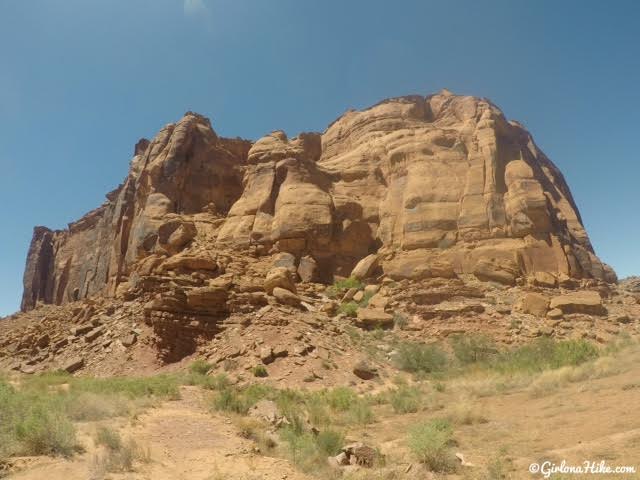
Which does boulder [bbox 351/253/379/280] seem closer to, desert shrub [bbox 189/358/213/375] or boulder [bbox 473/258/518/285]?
boulder [bbox 473/258/518/285]

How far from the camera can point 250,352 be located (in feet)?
60.5

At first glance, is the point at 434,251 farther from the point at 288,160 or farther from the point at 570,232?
the point at 288,160

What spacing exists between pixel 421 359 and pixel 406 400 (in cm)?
609

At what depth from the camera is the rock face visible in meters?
26.0

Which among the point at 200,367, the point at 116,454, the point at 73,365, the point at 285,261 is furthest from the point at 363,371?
the point at 73,365

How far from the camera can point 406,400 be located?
43.1 ft

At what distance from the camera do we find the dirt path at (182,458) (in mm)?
6773

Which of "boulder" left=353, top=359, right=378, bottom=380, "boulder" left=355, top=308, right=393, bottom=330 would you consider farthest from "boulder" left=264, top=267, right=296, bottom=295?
"boulder" left=353, top=359, right=378, bottom=380

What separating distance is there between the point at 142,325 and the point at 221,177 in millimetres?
Answer: 16749

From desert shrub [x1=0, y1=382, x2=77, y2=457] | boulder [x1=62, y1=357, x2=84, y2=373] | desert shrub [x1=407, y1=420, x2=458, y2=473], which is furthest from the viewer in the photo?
boulder [x1=62, y1=357, x2=84, y2=373]

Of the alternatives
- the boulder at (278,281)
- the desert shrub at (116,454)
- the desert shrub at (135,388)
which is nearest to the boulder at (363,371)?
the desert shrub at (135,388)

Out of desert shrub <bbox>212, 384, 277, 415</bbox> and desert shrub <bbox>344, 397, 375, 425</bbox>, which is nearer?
desert shrub <bbox>344, 397, 375, 425</bbox>

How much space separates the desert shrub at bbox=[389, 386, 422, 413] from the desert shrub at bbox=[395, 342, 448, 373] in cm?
328

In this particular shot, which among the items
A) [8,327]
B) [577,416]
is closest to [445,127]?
[577,416]
